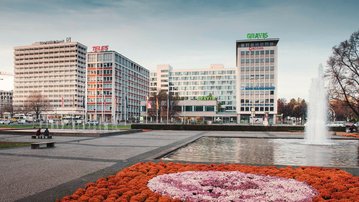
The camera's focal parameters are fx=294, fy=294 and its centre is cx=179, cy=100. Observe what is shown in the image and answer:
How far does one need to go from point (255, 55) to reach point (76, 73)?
95240 mm

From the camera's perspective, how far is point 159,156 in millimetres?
15547

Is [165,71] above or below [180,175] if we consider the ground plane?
above

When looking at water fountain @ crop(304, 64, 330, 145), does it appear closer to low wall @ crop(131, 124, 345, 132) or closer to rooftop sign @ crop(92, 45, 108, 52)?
low wall @ crop(131, 124, 345, 132)

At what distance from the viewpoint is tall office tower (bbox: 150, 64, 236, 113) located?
16989 centimetres

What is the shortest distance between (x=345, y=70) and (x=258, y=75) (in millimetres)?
80706

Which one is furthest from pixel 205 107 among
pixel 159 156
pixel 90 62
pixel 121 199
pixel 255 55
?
pixel 121 199

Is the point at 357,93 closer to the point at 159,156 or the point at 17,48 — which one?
the point at 159,156

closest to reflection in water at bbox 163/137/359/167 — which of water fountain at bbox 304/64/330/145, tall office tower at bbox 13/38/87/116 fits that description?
water fountain at bbox 304/64/330/145

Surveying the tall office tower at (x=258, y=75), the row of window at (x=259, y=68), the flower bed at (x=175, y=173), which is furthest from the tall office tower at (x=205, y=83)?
the flower bed at (x=175, y=173)

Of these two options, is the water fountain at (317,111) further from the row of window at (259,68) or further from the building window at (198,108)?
the row of window at (259,68)

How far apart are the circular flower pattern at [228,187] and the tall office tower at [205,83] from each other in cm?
15714

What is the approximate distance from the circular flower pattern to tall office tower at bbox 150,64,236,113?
157 meters

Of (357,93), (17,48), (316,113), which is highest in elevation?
(17,48)

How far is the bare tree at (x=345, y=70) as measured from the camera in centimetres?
3991
